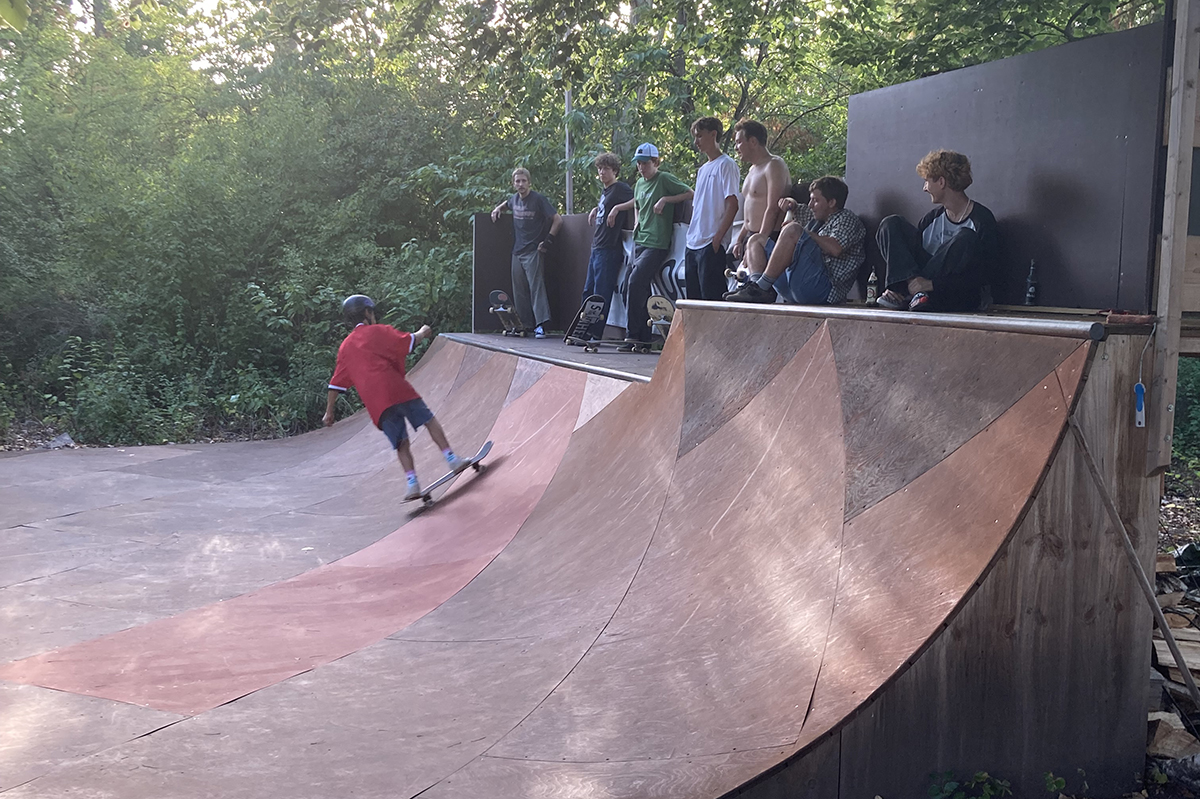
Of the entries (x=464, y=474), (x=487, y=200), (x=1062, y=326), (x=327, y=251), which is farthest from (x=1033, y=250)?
(x=327, y=251)

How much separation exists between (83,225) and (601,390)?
11609mm

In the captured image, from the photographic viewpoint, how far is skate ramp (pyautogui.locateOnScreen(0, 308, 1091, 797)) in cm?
274

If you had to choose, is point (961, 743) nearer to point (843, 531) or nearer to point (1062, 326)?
point (843, 531)

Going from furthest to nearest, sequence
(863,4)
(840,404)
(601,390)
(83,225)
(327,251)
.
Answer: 1. (327,251)
2. (83,225)
3. (863,4)
4. (601,390)
5. (840,404)

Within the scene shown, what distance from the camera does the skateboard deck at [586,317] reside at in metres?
9.49

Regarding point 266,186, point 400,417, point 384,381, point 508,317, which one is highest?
point 266,186

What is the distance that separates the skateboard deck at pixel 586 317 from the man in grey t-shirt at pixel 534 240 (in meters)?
1.98

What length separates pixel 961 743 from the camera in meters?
2.72

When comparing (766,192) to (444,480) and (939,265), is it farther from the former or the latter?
(444,480)

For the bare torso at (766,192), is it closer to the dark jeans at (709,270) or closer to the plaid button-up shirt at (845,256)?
the plaid button-up shirt at (845,256)

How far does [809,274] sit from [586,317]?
3.88 meters

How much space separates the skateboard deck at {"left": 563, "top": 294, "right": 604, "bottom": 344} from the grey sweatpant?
2.14 m

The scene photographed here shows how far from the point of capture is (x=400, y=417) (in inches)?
269

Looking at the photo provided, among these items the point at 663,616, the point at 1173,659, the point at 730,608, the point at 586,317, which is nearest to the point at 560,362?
the point at 586,317
